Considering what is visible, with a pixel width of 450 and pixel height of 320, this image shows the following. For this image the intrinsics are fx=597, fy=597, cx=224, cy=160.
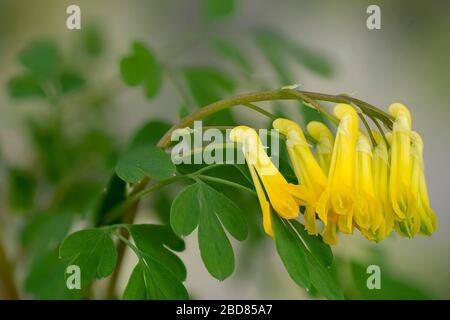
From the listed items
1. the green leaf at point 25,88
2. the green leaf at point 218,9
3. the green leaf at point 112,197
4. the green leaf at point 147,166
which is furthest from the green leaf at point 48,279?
the green leaf at point 218,9

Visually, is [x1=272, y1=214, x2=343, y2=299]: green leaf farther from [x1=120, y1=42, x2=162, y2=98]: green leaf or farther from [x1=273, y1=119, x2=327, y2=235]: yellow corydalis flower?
[x1=120, y1=42, x2=162, y2=98]: green leaf

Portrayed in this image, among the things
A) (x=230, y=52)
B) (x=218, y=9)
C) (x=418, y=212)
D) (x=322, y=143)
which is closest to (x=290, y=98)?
(x=322, y=143)

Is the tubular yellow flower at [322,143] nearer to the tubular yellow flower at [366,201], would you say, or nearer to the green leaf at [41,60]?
the tubular yellow flower at [366,201]

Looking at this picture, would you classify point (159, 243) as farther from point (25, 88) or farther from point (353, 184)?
point (25, 88)

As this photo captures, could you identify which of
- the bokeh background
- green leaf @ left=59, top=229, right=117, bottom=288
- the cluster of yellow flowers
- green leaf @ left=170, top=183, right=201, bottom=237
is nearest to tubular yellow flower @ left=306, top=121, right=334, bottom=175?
the cluster of yellow flowers
